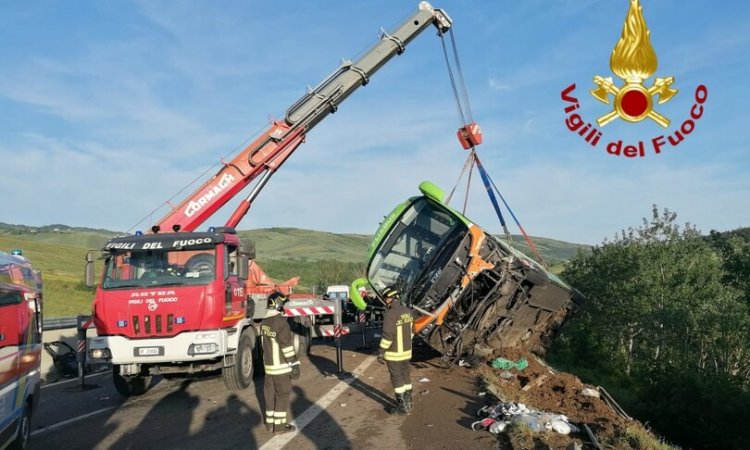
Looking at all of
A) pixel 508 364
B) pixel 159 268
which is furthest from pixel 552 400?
pixel 159 268

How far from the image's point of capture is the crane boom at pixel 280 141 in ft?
39.7

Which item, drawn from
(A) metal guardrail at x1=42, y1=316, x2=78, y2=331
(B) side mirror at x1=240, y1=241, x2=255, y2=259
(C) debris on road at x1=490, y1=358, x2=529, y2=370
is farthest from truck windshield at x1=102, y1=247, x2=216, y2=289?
(A) metal guardrail at x1=42, y1=316, x2=78, y2=331

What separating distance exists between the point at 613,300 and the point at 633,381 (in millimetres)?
3377

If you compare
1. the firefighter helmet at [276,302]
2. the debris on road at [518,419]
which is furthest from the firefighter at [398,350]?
the firefighter helmet at [276,302]

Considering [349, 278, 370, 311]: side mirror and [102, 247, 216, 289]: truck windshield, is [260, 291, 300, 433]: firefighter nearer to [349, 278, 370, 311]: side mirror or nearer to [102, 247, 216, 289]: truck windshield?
[102, 247, 216, 289]: truck windshield

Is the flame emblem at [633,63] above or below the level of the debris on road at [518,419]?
above

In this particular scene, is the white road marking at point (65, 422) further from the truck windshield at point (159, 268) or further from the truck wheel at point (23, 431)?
the truck windshield at point (159, 268)

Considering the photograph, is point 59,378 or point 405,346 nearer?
point 405,346

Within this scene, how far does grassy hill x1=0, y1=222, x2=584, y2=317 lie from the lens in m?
31.9

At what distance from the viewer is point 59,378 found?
1219 cm

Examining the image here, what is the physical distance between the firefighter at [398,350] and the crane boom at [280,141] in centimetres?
588

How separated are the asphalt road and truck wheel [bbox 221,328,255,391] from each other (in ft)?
0.52

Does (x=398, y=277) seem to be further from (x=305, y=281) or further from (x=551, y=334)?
(x=305, y=281)

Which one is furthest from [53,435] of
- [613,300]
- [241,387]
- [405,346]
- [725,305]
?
[613,300]
